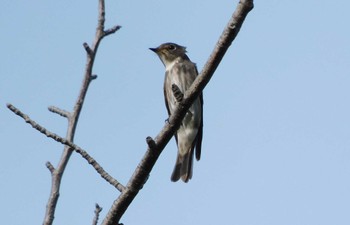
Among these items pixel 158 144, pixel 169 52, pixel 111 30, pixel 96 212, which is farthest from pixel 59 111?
pixel 169 52

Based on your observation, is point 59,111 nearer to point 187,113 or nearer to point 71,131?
point 71,131

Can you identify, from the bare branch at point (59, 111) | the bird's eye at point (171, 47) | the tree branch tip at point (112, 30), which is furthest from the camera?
the bird's eye at point (171, 47)

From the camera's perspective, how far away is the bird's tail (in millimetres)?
7508

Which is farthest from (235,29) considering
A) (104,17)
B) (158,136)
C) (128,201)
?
(104,17)

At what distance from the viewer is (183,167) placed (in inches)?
305

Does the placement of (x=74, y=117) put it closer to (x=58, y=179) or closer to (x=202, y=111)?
(x=58, y=179)

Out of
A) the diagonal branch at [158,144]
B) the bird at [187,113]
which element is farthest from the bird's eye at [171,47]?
the diagonal branch at [158,144]

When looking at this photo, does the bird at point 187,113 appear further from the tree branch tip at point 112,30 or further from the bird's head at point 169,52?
the tree branch tip at point 112,30

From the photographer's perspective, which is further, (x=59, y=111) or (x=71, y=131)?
(x=59, y=111)

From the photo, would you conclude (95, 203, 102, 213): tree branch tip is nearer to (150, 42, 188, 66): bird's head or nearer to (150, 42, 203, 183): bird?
(150, 42, 203, 183): bird

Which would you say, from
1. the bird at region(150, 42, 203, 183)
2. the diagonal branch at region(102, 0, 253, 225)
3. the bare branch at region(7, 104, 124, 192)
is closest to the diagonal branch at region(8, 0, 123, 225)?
the bare branch at region(7, 104, 124, 192)

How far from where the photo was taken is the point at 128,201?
10.7ft

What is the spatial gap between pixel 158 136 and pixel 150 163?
0.48 ft

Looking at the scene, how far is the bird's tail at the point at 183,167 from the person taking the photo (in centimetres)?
751
